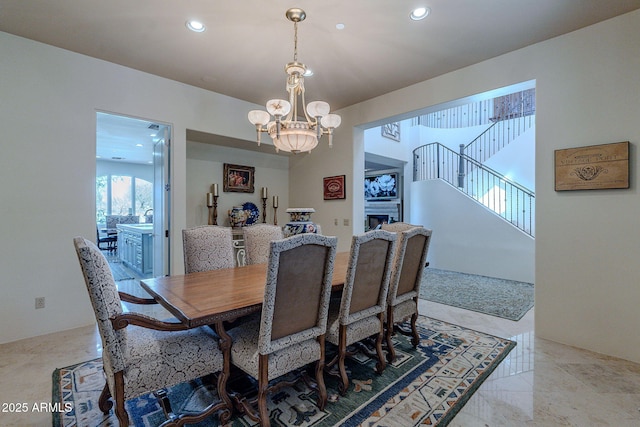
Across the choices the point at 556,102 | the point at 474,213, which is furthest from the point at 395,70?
the point at 474,213

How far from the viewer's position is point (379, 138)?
6449 millimetres

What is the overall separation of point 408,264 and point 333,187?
2702 millimetres

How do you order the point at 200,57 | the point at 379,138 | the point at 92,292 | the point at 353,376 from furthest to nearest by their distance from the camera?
the point at 379,138 < the point at 200,57 < the point at 353,376 < the point at 92,292

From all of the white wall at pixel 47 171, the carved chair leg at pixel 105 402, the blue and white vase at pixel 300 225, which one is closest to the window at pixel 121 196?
the white wall at pixel 47 171

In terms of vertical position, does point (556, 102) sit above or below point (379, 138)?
below

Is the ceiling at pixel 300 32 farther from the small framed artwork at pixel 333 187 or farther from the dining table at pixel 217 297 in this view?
the dining table at pixel 217 297

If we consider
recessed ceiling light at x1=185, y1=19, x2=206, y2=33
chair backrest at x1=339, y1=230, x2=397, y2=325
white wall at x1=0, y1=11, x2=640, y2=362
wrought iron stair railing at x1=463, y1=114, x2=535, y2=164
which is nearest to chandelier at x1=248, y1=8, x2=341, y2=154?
recessed ceiling light at x1=185, y1=19, x2=206, y2=33

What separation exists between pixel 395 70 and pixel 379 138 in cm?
298

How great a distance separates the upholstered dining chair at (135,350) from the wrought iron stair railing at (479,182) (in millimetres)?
5560

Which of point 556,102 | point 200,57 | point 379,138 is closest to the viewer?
point 556,102

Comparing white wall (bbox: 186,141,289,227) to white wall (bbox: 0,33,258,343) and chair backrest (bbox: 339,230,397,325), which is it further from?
chair backrest (bbox: 339,230,397,325)

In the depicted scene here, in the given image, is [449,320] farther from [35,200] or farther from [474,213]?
[35,200]

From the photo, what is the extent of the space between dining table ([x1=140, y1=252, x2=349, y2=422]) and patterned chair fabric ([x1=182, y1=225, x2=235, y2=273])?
0.59ft

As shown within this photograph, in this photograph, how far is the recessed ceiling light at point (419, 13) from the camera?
2.40 m
